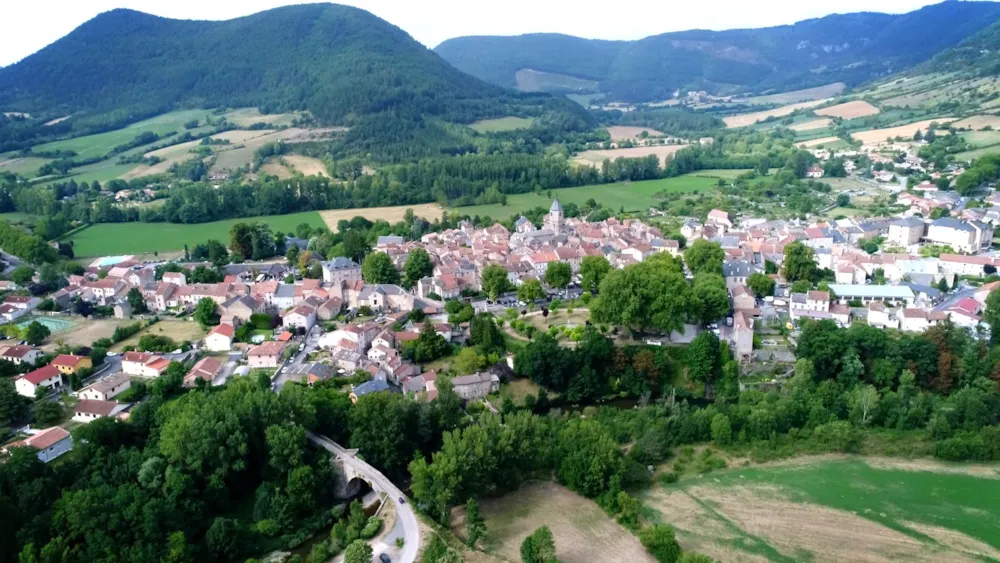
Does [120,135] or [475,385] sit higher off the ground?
[120,135]

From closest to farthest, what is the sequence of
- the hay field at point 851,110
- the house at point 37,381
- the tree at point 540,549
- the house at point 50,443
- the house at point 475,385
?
the tree at point 540,549 → the house at point 50,443 → the house at point 37,381 → the house at point 475,385 → the hay field at point 851,110

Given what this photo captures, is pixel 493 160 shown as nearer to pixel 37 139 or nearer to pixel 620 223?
pixel 620 223

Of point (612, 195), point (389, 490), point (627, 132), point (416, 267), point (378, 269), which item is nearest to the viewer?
point (389, 490)

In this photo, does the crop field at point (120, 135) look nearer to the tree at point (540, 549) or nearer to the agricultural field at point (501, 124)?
the agricultural field at point (501, 124)

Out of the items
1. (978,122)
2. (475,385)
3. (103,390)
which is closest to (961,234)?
(475,385)

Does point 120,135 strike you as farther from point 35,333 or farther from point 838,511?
point 838,511

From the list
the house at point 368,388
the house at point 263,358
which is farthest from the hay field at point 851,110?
the house at point 263,358

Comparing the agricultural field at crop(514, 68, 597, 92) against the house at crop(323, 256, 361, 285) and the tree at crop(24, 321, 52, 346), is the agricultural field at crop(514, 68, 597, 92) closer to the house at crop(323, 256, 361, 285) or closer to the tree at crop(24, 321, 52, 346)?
the house at crop(323, 256, 361, 285)

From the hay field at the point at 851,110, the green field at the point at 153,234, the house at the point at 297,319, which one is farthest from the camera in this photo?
the hay field at the point at 851,110
